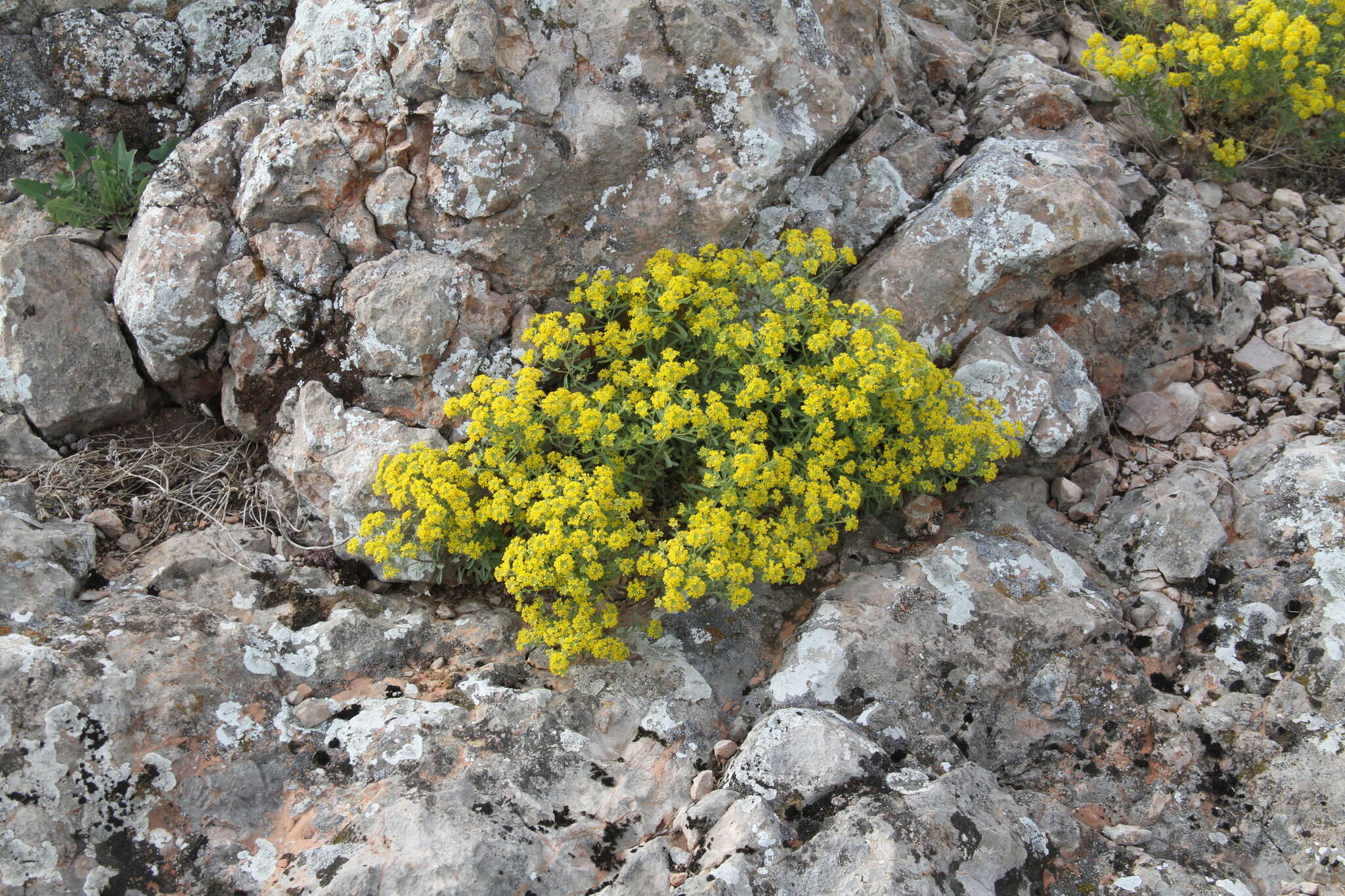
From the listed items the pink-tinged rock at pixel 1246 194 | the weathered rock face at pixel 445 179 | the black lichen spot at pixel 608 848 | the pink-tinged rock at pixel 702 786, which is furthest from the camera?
the pink-tinged rock at pixel 1246 194

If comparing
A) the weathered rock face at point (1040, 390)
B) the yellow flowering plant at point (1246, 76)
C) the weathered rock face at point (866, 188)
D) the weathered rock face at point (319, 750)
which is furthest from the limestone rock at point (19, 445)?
the yellow flowering plant at point (1246, 76)

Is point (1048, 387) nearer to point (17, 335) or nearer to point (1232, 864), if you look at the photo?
point (1232, 864)

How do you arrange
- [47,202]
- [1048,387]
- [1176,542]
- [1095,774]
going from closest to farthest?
[1095,774], [1176,542], [1048,387], [47,202]

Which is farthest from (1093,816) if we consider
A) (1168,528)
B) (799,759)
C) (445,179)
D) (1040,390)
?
(445,179)

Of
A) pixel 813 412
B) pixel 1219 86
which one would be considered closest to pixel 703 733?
pixel 813 412

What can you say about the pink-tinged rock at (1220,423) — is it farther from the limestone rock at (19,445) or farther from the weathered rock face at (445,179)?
the limestone rock at (19,445)

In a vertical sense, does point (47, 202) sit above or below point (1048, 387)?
above

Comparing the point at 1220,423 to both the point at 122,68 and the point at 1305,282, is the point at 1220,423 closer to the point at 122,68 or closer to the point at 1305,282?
the point at 1305,282
